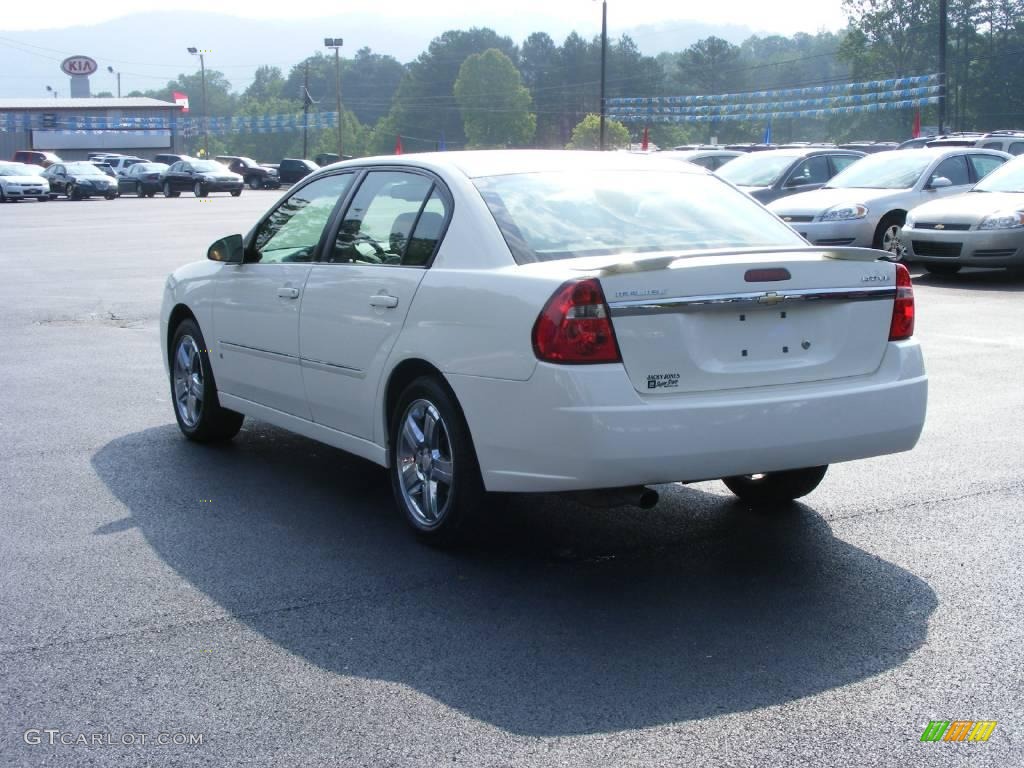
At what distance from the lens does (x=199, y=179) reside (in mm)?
54938

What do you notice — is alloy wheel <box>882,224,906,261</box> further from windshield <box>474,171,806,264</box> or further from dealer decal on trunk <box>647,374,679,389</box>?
dealer decal on trunk <box>647,374,679,389</box>

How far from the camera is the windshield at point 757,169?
69.3 ft

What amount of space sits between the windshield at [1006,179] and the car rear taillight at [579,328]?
14.1 metres

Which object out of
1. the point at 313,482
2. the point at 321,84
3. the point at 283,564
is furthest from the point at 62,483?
the point at 321,84

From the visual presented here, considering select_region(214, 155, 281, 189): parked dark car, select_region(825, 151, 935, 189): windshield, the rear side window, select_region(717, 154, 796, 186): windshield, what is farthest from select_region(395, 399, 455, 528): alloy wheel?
select_region(214, 155, 281, 189): parked dark car

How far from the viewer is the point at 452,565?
17.4ft

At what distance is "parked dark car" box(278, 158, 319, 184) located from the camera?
209 feet

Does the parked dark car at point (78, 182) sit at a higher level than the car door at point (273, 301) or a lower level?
higher

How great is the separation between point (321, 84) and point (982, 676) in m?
174

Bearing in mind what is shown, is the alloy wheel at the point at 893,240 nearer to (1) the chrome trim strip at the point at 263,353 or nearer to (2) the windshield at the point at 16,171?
(1) the chrome trim strip at the point at 263,353

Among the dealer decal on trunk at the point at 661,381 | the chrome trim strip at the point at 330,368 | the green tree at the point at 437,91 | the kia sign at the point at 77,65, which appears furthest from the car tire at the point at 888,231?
the kia sign at the point at 77,65

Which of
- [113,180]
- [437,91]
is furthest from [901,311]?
[437,91]

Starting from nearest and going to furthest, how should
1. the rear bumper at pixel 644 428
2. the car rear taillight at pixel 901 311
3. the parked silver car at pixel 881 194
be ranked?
the rear bumper at pixel 644 428 → the car rear taillight at pixel 901 311 → the parked silver car at pixel 881 194

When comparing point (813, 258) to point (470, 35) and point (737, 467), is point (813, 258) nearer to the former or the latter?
point (737, 467)
